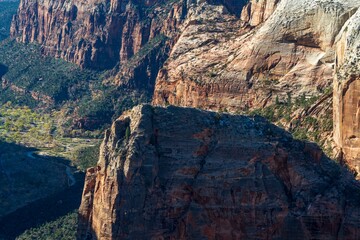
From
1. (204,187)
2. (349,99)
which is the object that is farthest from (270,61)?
(204,187)

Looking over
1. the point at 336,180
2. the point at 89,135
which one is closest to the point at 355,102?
the point at 336,180

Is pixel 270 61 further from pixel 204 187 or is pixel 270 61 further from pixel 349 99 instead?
pixel 204 187

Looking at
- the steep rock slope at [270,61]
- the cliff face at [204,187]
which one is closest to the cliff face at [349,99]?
the steep rock slope at [270,61]

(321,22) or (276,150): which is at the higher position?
(321,22)

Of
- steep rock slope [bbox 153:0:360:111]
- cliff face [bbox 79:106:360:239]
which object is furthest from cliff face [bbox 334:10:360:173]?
cliff face [bbox 79:106:360:239]

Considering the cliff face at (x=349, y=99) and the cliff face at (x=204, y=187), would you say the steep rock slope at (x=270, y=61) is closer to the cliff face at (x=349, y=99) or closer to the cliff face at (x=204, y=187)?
the cliff face at (x=349, y=99)

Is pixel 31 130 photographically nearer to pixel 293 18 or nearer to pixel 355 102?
pixel 293 18
